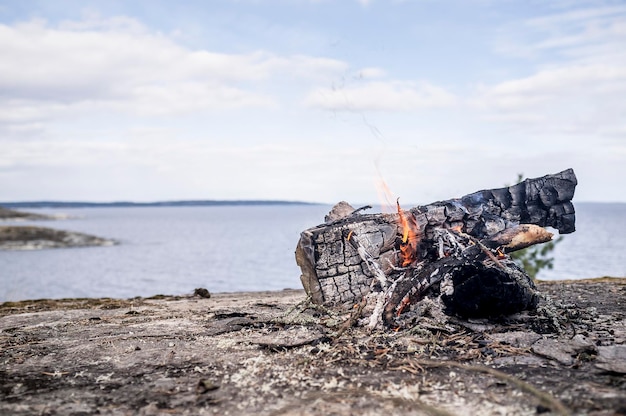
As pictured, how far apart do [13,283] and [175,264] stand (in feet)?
60.0

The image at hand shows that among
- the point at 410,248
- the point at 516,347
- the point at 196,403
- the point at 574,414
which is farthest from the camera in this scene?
the point at 410,248

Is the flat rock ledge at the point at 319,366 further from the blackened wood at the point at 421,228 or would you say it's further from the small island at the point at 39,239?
the small island at the point at 39,239

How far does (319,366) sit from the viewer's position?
5.85 m

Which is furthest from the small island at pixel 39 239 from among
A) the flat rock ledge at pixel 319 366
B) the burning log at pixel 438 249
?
the burning log at pixel 438 249

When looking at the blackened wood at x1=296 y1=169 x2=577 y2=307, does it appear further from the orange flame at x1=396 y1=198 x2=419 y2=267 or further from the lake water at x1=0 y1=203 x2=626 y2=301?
the lake water at x1=0 y1=203 x2=626 y2=301

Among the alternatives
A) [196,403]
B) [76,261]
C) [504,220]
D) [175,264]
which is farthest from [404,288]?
[76,261]

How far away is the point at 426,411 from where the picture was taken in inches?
178

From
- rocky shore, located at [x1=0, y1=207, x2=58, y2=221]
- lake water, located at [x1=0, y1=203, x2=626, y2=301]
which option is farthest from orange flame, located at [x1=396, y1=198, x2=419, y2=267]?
rocky shore, located at [x1=0, y1=207, x2=58, y2=221]

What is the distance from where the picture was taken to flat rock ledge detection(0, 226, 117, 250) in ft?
232

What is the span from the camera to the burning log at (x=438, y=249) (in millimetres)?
7180

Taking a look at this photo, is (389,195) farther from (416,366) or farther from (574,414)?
(574,414)

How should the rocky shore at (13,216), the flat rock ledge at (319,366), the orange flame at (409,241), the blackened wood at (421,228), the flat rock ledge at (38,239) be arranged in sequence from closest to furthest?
the flat rock ledge at (319,366) < the blackened wood at (421,228) < the orange flame at (409,241) < the flat rock ledge at (38,239) < the rocky shore at (13,216)

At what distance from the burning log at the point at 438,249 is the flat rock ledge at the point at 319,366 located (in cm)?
38

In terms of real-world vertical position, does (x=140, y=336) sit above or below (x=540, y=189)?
below
